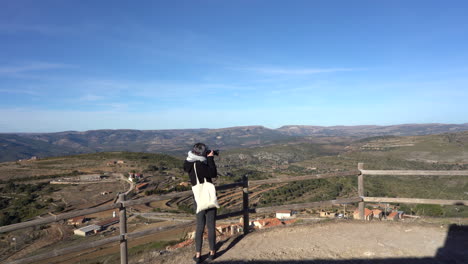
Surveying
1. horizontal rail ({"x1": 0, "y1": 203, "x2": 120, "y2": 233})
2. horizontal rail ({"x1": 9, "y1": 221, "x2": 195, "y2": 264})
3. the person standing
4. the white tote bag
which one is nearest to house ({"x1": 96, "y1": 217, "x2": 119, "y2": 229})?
horizontal rail ({"x1": 9, "y1": 221, "x2": 195, "y2": 264})

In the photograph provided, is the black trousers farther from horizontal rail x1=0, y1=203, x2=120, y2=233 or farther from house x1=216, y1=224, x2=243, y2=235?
house x1=216, y1=224, x2=243, y2=235

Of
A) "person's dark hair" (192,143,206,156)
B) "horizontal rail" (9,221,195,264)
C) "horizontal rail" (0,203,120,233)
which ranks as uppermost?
"person's dark hair" (192,143,206,156)

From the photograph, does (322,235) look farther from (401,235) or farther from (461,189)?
(461,189)

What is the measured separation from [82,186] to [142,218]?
11.8m

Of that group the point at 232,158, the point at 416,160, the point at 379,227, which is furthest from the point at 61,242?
the point at 232,158

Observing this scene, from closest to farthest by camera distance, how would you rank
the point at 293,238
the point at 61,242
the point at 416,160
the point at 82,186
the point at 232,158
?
the point at 293,238, the point at 61,242, the point at 82,186, the point at 416,160, the point at 232,158

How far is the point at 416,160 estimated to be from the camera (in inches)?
1421

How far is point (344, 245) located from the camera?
17.4 feet

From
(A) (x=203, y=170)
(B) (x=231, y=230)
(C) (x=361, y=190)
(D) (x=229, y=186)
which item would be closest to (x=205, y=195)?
(A) (x=203, y=170)

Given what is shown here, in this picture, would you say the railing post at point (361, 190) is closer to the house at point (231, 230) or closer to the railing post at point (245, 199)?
the railing post at point (245, 199)

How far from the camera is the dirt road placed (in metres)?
4.71

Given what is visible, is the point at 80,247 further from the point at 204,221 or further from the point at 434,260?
the point at 434,260

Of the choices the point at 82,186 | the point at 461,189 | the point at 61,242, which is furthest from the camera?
→ the point at 82,186

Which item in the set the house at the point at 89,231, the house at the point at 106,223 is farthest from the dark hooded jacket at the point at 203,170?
the house at the point at 106,223
